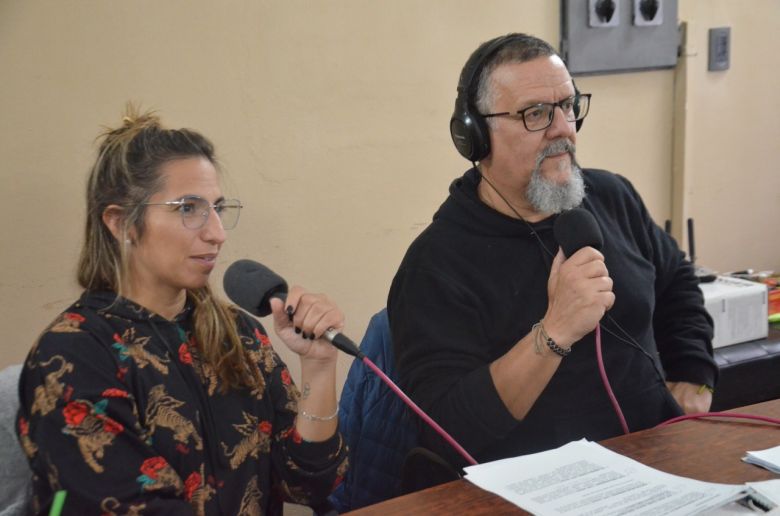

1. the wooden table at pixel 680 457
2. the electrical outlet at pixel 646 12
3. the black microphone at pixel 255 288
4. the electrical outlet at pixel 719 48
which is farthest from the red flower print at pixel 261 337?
the electrical outlet at pixel 719 48

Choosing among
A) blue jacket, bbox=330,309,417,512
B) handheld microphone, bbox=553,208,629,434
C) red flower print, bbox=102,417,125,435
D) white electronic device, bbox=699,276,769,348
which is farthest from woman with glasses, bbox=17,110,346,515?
white electronic device, bbox=699,276,769,348

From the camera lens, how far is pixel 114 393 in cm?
111

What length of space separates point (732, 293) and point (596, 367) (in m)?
0.97

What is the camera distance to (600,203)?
168 cm

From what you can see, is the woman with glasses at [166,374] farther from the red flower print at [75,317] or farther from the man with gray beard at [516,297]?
the man with gray beard at [516,297]

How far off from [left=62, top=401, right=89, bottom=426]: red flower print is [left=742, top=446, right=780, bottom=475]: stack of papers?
3.05 ft

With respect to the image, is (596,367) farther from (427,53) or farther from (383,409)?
(427,53)

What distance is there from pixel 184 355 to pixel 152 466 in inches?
8.0

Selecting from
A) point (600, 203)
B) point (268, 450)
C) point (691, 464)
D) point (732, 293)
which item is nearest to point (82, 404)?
point (268, 450)

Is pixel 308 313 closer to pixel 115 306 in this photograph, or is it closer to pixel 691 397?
pixel 115 306

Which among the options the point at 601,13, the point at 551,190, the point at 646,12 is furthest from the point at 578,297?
the point at 646,12

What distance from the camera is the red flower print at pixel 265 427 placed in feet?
4.33

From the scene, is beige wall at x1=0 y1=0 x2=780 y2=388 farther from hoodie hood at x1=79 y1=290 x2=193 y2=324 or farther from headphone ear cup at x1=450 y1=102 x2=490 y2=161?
headphone ear cup at x1=450 y1=102 x2=490 y2=161

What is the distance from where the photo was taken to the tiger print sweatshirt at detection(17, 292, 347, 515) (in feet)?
3.49
